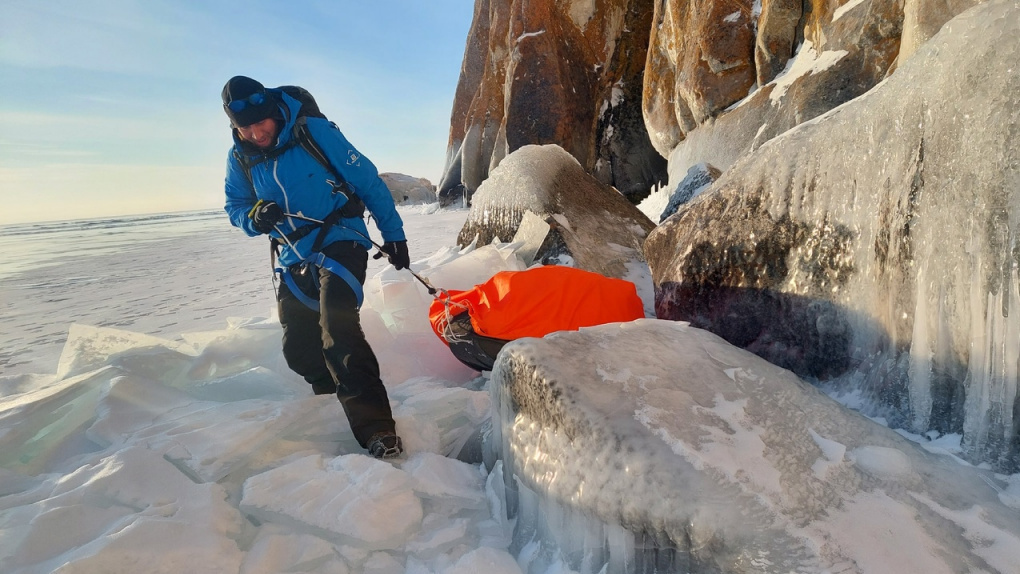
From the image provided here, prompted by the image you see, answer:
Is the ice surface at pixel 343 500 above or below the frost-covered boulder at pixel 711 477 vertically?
below

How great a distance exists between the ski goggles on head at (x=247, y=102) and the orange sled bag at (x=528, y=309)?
5.00 feet

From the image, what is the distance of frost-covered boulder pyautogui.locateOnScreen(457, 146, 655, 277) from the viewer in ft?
15.6

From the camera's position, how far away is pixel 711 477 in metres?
1.41

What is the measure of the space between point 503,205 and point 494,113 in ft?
43.3

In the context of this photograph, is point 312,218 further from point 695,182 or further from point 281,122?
point 695,182

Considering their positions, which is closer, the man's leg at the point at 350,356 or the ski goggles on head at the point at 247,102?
the man's leg at the point at 350,356

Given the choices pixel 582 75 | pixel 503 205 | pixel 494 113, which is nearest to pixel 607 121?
pixel 582 75

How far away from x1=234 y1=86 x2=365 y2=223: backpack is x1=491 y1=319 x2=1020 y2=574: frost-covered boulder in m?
1.39

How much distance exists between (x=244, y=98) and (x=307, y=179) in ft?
1.52

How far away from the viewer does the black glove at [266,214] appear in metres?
2.61

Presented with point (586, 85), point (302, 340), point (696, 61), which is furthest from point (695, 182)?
point (586, 85)

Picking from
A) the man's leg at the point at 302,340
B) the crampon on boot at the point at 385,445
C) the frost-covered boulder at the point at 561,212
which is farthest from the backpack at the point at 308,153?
the frost-covered boulder at the point at 561,212

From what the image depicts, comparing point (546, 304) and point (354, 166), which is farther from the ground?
point (354, 166)

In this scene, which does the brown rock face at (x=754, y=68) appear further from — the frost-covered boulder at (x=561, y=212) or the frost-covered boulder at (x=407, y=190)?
the frost-covered boulder at (x=407, y=190)
